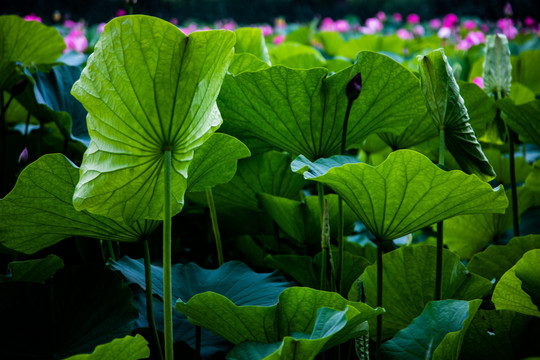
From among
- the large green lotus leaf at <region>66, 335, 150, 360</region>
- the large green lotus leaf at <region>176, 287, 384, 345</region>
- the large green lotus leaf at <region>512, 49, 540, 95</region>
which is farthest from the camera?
the large green lotus leaf at <region>512, 49, 540, 95</region>

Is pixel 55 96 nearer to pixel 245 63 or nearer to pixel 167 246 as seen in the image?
pixel 245 63

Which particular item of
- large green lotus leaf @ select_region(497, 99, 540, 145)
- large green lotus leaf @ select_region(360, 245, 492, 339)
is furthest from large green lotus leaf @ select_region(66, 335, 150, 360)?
large green lotus leaf @ select_region(497, 99, 540, 145)

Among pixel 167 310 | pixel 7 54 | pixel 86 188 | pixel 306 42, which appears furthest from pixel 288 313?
pixel 306 42

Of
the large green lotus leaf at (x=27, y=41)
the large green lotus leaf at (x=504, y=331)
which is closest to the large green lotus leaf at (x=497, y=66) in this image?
the large green lotus leaf at (x=504, y=331)

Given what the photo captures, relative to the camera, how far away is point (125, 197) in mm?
619

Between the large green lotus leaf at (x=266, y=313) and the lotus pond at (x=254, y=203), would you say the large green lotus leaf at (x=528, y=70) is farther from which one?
the large green lotus leaf at (x=266, y=313)

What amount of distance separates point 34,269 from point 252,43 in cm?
Answer: 60

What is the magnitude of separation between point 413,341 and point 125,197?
16.6 inches

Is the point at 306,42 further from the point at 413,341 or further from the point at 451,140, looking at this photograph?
the point at 413,341

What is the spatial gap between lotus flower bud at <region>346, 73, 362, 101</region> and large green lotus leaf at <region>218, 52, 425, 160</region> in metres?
0.04

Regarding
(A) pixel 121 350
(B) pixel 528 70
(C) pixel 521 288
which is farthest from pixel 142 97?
(B) pixel 528 70

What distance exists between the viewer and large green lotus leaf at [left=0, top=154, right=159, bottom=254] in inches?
26.2

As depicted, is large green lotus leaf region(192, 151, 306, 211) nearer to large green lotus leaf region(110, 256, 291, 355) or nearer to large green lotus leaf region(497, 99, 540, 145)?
large green lotus leaf region(110, 256, 291, 355)

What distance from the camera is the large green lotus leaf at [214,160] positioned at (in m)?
0.73
